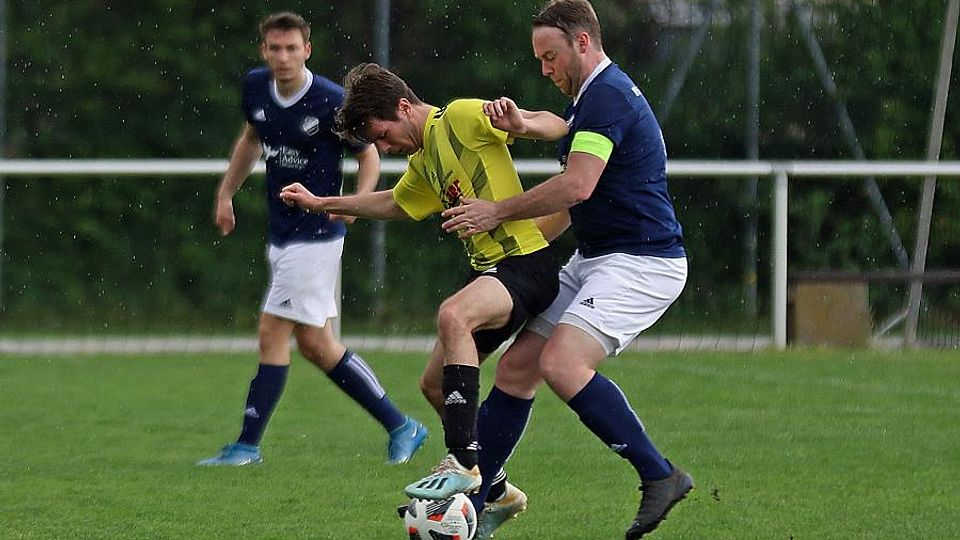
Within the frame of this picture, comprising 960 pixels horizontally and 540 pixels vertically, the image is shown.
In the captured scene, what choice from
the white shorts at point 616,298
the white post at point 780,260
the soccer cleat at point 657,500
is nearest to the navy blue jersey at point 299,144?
the white shorts at point 616,298

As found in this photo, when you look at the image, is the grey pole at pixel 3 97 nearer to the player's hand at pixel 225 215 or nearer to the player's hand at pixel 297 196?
the player's hand at pixel 225 215

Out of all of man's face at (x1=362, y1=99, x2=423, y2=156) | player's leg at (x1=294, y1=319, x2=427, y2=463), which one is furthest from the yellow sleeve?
player's leg at (x1=294, y1=319, x2=427, y2=463)

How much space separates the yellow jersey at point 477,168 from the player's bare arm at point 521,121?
113 mm

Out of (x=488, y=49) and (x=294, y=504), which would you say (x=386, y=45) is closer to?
(x=488, y=49)

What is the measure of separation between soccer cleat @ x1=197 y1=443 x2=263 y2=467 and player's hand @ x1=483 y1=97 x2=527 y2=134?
239 centimetres

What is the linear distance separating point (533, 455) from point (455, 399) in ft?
6.93

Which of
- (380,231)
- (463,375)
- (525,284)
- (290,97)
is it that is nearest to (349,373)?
(290,97)

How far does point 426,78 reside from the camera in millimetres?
13750

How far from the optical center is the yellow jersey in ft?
19.1

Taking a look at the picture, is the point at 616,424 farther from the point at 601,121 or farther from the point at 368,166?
the point at 368,166

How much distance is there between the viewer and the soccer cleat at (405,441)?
754 cm

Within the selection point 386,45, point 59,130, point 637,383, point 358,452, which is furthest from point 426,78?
point 358,452

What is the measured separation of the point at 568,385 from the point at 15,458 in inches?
118

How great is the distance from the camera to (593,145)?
5.52m
